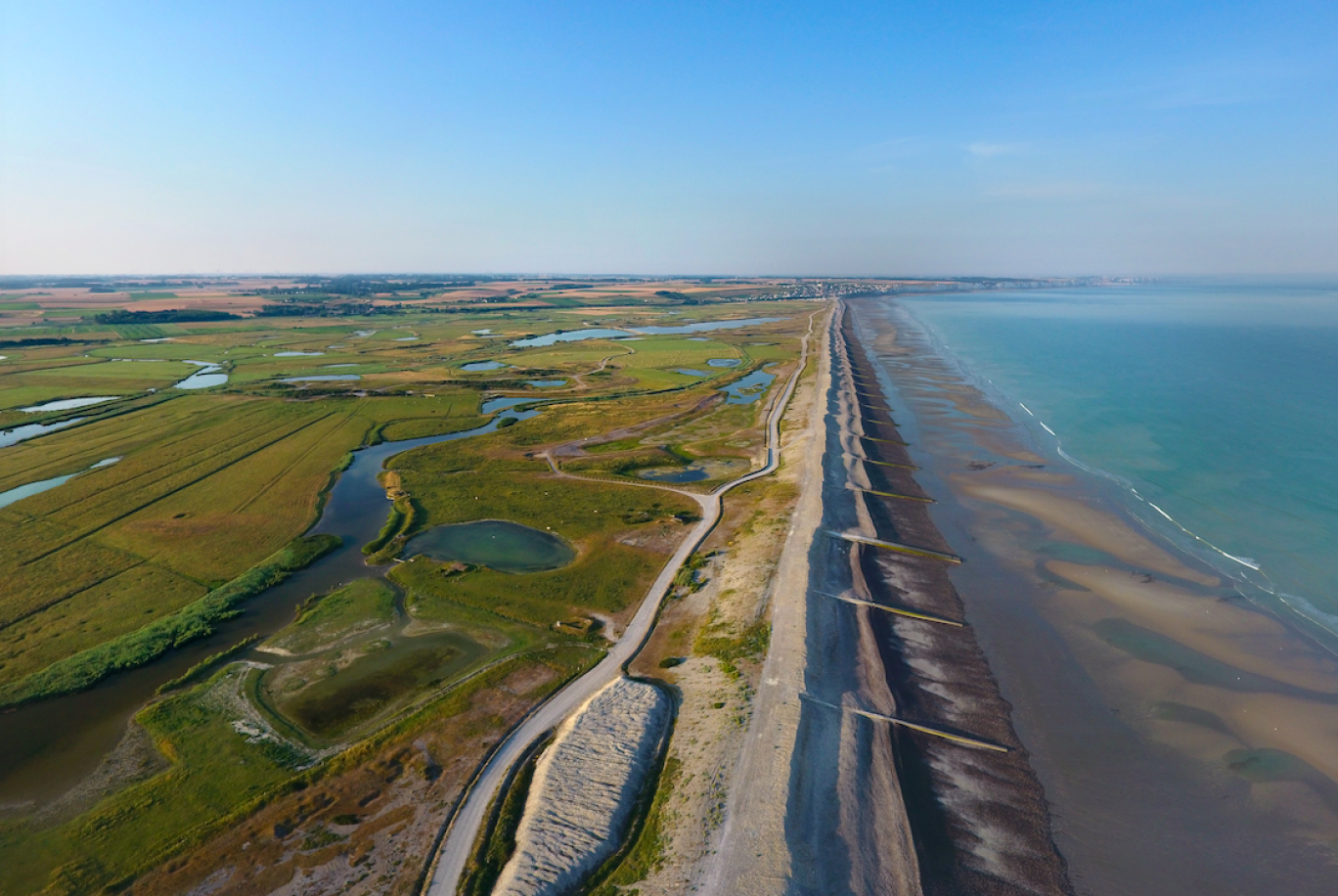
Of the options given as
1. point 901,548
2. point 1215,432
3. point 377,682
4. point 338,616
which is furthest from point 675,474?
point 1215,432

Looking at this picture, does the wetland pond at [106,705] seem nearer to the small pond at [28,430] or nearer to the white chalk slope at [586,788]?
the white chalk slope at [586,788]

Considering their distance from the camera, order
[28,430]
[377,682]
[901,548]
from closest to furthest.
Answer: [377,682], [901,548], [28,430]

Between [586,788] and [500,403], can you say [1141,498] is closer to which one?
[586,788]

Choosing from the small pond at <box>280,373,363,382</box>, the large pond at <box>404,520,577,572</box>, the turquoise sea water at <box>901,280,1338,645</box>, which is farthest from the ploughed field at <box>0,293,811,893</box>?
the turquoise sea water at <box>901,280,1338,645</box>

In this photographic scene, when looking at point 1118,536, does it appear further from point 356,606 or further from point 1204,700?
point 356,606

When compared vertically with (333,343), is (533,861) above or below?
below

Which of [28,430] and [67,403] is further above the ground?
[67,403]

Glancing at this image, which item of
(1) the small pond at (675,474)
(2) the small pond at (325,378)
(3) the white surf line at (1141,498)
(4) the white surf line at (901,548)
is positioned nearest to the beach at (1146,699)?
(4) the white surf line at (901,548)

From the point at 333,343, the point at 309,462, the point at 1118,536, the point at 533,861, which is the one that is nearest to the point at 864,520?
the point at 1118,536
